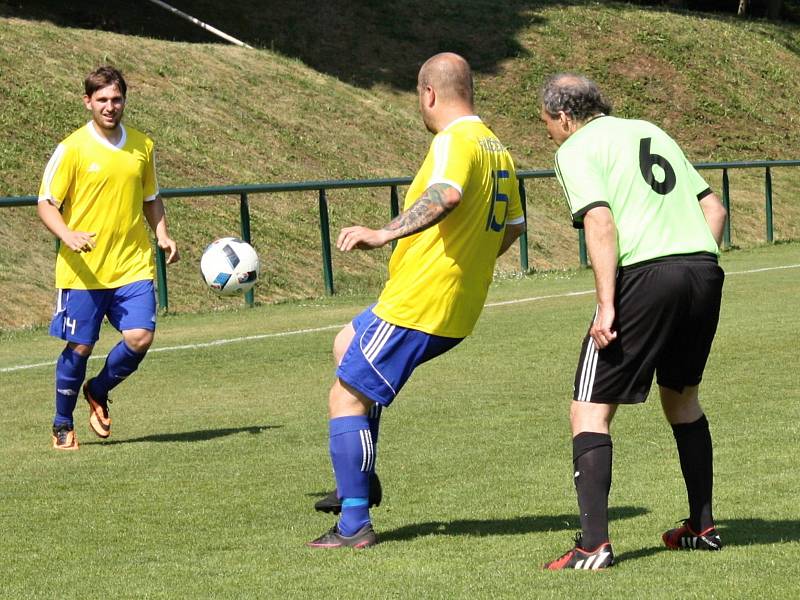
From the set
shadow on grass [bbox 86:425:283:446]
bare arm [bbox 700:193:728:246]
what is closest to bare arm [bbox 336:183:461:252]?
bare arm [bbox 700:193:728:246]

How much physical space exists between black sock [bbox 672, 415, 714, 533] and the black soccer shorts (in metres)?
0.50

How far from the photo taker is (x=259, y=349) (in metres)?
14.6

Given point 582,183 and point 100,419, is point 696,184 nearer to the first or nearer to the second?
point 582,183

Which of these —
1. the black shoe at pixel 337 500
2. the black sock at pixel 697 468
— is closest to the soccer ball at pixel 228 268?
the black shoe at pixel 337 500

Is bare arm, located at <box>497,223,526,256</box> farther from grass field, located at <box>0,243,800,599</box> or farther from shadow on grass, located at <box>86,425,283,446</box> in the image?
shadow on grass, located at <box>86,425,283,446</box>

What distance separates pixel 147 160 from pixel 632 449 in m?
3.50

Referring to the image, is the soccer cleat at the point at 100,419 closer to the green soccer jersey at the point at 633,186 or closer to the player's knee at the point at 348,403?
the player's knee at the point at 348,403

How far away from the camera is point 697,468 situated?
6.22 metres

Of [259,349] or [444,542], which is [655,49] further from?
[444,542]

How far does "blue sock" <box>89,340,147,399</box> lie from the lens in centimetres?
961

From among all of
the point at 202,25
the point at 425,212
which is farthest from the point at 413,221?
the point at 202,25

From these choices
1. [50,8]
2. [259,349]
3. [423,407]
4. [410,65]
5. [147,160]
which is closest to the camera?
[147,160]

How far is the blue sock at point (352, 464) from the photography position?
253 inches

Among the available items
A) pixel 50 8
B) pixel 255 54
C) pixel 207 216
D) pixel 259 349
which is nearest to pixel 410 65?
pixel 255 54
